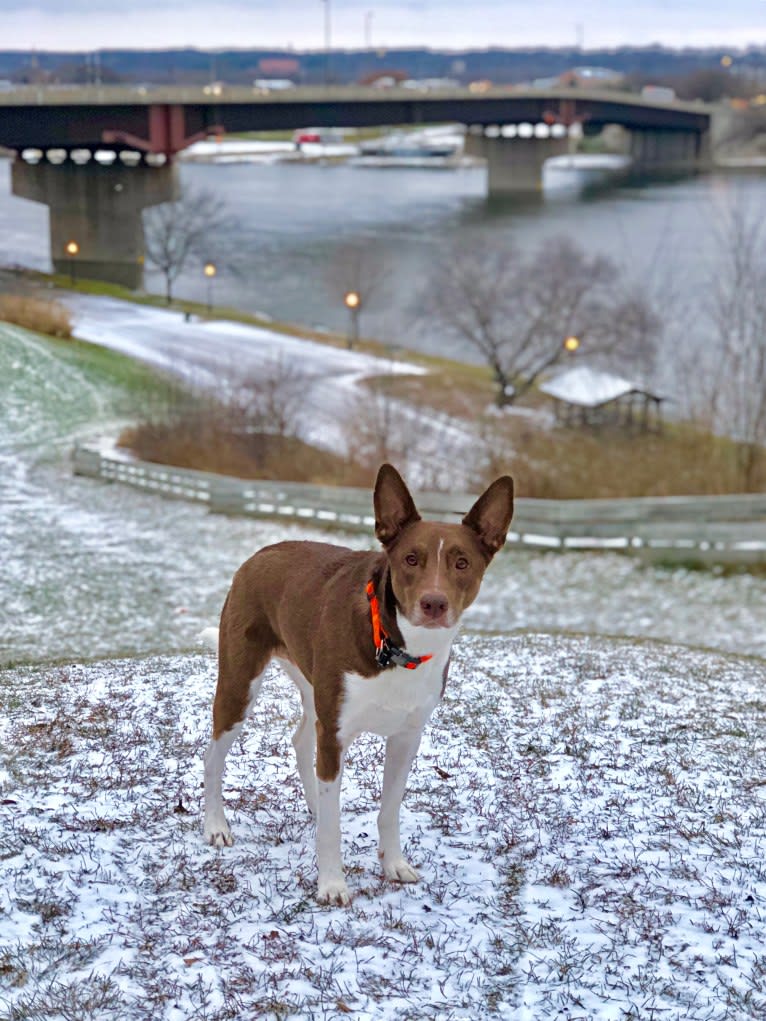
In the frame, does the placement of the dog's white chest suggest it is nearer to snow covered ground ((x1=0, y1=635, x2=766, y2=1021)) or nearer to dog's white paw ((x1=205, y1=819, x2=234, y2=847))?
snow covered ground ((x1=0, y1=635, x2=766, y2=1021))

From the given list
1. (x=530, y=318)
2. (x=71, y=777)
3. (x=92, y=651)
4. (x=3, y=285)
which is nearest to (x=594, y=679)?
(x=71, y=777)

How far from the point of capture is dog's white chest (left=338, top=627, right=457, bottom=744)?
5.49 meters

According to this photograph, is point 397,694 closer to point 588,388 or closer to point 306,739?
point 306,739

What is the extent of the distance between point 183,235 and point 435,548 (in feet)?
168

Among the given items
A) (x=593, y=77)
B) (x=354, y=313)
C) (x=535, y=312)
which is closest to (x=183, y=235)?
(x=354, y=313)

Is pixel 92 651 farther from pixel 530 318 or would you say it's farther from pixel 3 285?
pixel 530 318

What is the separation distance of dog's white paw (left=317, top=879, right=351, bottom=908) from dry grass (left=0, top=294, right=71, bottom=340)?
27189 millimetres

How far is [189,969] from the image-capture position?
5.46 meters

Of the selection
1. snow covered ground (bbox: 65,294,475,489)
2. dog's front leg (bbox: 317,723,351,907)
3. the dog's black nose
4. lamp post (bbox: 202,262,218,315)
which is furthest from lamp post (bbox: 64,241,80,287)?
the dog's black nose

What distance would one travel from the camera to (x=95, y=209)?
4028 cm

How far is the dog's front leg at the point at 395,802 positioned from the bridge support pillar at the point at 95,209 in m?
31.8

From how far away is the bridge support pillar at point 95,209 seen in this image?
37.5m

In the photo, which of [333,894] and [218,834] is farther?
[218,834]

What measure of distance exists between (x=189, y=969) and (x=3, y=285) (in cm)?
2908
